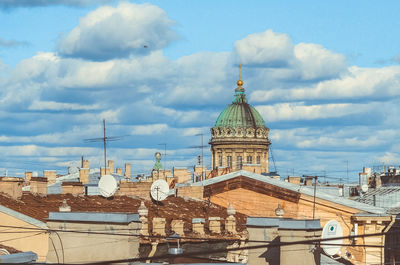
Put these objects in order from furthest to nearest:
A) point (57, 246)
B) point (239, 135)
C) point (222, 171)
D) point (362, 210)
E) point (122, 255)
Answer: point (239, 135) < point (222, 171) < point (362, 210) < point (57, 246) < point (122, 255)

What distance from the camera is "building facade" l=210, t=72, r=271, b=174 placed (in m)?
168

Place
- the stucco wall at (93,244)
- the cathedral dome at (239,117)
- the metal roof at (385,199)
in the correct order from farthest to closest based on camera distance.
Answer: the cathedral dome at (239,117) → the metal roof at (385,199) → the stucco wall at (93,244)

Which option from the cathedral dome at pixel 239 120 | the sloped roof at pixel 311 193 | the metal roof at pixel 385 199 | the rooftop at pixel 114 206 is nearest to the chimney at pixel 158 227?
the rooftop at pixel 114 206

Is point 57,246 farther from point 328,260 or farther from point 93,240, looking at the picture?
point 328,260

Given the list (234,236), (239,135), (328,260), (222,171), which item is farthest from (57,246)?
(239,135)

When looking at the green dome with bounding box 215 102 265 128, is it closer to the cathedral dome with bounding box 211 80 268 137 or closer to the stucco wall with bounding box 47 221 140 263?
the cathedral dome with bounding box 211 80 268 137

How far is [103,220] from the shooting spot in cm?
2509

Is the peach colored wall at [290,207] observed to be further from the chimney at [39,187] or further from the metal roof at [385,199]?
the metal roof at [385,199]

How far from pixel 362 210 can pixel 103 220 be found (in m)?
28.5

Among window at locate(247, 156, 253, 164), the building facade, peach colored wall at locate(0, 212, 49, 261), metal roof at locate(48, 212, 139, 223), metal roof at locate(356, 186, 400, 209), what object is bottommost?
peach colored wall at locate(0, 212, 49, 261)

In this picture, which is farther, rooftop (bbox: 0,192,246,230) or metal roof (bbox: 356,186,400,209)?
metal roof (bbox: 356,186,400,209)

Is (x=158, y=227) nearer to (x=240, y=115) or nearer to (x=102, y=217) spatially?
(x=102, y=217)

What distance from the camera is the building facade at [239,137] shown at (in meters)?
168

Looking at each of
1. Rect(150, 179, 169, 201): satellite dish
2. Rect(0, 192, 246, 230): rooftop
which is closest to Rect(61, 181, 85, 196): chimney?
Rect(0, 192, 246, 230): rooftop
